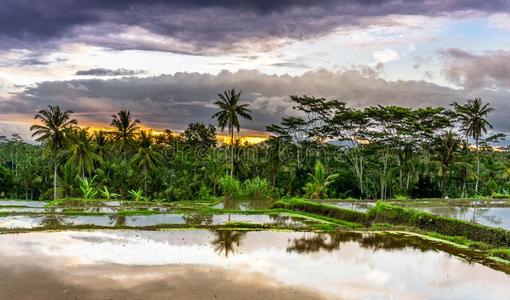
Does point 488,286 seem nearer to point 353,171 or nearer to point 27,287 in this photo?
point 27,287

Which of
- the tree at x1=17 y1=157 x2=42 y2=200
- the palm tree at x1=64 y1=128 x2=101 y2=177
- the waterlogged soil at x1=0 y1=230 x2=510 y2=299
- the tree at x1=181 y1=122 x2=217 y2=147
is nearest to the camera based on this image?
the waterlogged soil at x1=0 y1=230 x2=510 y2=299

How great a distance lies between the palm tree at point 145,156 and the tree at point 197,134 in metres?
16.6

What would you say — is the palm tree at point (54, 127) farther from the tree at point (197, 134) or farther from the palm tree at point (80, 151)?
the tree at point (197, 134)

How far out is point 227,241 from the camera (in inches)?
670

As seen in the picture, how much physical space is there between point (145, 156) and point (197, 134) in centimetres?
1985

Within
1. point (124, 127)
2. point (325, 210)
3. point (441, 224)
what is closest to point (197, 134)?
point (124, 127)

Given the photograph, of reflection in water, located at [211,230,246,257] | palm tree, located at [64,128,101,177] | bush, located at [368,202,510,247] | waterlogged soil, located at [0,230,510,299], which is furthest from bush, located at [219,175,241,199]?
waterlogged soil, located at [0,230,510,299]

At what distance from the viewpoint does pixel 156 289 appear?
10.4 m

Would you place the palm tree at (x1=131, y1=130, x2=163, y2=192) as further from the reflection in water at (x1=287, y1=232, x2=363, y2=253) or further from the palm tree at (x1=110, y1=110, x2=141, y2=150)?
the reflection in water at (x1=287, y1=232, x2=363, y2=253)

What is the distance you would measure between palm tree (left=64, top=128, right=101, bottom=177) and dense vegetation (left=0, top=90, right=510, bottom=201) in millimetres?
85

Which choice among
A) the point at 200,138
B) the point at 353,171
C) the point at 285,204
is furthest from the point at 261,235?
the point at 200,138

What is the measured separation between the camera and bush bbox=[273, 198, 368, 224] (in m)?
23.5

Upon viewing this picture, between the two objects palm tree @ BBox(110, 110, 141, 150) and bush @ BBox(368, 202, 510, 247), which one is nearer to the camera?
bush @ BBox(368, 202, 510, 247)

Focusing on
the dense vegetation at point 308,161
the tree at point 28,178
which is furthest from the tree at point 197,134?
the tree at point 28,178
